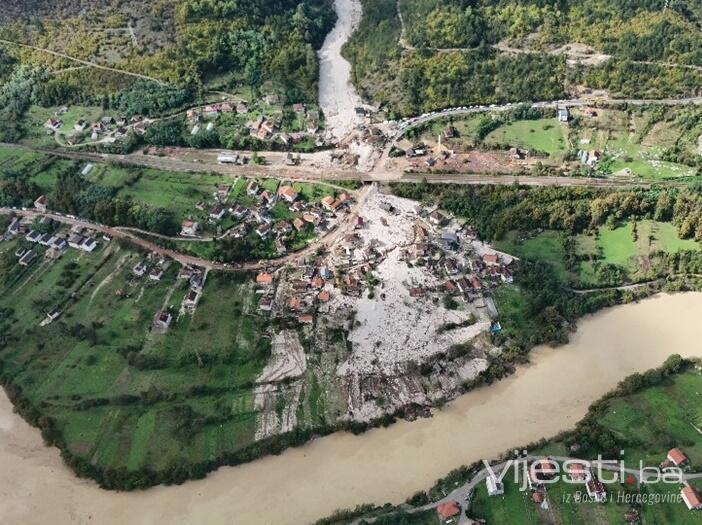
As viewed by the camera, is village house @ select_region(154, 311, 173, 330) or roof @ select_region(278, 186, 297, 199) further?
roof @ select_region(278, 186, 297, 199)

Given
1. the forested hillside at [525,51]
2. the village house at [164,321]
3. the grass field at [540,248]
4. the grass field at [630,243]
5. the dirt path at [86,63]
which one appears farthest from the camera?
the dirt path at [86,63]

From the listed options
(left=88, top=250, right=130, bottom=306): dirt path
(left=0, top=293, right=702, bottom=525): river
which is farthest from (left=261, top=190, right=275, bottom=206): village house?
(left=0, top=293, right=702, bottom=525): river

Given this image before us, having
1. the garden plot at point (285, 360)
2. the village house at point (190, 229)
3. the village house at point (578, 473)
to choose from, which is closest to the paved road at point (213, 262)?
the village house at point (190, 229)

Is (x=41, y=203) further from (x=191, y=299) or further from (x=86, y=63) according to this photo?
(x=86, y=63)

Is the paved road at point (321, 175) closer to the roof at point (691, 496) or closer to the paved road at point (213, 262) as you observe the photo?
the paved road at point (213, 262)

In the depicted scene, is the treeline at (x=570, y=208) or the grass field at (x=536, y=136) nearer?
the treeline at (x=570, y=208)

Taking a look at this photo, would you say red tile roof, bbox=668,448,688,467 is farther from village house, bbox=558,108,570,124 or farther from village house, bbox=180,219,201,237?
village house, bbox=180,219,201,237

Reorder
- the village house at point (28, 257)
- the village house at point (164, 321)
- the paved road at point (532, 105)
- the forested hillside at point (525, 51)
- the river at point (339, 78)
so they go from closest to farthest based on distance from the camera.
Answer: the village house at point (164, 321) → the village house at point (28, 257) → the paved road at point (532, 105) → the river at point (339, 78) → the forested hillside at point (525, 51)
